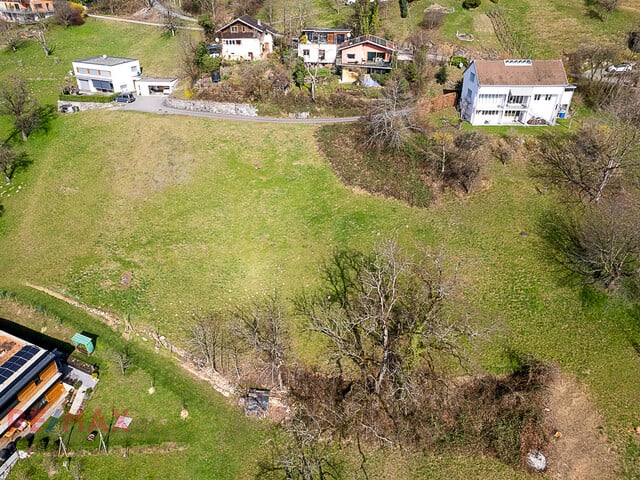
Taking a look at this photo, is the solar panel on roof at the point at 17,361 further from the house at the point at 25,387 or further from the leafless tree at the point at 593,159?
the leafless tree at the point at 593,159

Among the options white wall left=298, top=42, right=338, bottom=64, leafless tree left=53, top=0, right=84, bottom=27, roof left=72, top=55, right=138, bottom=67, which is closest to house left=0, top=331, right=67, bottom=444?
roof left=72, top=55, right=138, bottom=67

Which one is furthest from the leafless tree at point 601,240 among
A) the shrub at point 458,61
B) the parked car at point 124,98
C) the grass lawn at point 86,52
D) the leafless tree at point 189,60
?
the grass lawn at point 86,52

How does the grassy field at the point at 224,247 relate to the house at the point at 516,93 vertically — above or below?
below

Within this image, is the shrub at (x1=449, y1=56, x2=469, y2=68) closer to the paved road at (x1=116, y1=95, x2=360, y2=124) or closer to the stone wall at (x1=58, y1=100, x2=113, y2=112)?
the paved road at (x1=116, y1=95, x2=360, y2=124)

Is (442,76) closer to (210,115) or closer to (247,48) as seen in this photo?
(247,48)

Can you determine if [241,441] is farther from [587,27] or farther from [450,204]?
[587,27]

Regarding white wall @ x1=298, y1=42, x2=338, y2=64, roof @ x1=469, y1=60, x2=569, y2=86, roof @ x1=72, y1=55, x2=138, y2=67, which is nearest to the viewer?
roof @ x1=469, y1=60, x2=569, y2=86

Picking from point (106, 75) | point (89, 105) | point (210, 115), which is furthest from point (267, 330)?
point (106, 75)
